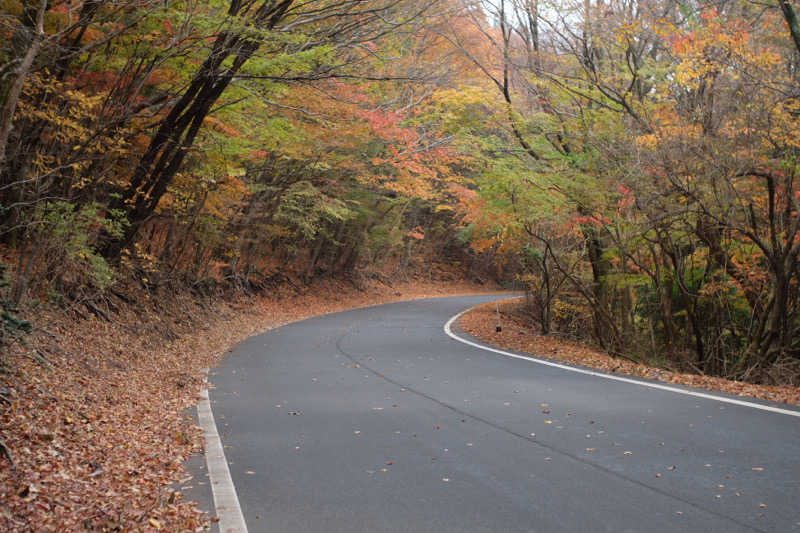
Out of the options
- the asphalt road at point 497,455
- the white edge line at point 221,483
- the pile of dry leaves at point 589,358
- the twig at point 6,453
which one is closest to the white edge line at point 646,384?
the asphalt road at point 497,455

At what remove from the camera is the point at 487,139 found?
18.1 m

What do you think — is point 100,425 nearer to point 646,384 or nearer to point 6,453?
point 6,453

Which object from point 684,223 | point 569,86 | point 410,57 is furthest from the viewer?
point 410,57

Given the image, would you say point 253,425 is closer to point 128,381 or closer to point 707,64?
point 128,381

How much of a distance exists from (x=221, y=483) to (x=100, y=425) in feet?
7.28

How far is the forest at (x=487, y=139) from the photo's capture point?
11.3m

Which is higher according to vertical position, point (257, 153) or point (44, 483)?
point (257, 153)

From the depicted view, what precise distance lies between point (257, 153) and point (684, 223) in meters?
11.1

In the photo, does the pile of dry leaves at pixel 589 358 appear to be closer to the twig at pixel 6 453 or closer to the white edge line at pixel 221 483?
the white edge line at pixel 221 483

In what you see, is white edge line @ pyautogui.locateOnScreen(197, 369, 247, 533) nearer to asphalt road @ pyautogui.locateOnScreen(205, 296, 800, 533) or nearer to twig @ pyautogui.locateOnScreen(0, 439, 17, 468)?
asphalt road @ pyautogui.locateOnScreen(205, 296, 800, 533)

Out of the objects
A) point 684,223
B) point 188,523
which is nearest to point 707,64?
point 684,223

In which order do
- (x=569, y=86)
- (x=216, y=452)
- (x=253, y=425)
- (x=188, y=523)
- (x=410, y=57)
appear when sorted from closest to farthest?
(x=188, y=523)
(x=216, y=452)
(x=253, y=425)
(x=569, y=86)
(x=410, y=57)

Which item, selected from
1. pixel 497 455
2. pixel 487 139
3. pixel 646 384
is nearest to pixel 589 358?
pixel 646 384

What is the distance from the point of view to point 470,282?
55125 millimetres
